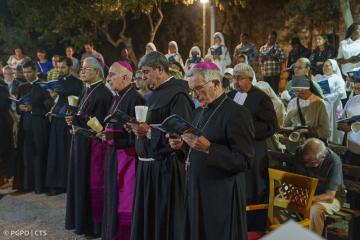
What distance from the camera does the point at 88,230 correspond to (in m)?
6.77

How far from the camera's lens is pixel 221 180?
4.24 meters

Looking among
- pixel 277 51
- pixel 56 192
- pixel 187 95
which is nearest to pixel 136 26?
pixel 277 51

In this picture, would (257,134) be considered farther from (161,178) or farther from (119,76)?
(119,76)

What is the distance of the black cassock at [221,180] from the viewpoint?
417 cm

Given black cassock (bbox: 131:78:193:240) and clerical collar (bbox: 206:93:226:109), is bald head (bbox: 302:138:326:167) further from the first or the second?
clerical collar (bbox: 206:93:226:109)

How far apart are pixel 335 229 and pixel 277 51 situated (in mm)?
7017

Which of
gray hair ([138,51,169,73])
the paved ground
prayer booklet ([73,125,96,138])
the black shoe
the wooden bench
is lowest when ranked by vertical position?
the paved ground

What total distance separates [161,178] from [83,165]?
186cm

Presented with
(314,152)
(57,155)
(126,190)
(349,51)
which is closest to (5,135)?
(57,155)

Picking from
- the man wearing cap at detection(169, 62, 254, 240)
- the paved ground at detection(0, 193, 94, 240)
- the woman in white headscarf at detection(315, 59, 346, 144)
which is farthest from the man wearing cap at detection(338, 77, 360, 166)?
the paved ground at detection(0, 193, 94, 240)

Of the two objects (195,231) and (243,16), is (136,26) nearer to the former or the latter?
(243,16)

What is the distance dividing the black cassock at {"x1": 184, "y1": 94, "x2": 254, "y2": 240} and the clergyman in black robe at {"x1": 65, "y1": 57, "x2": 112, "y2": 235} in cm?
262

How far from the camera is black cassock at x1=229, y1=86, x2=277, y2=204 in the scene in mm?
5824

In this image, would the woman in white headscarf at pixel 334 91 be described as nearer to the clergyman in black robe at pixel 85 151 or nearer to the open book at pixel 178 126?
the clergyman in black robe at pixel 85 151
